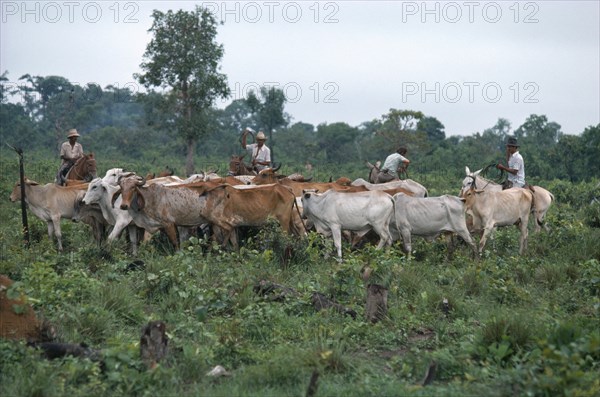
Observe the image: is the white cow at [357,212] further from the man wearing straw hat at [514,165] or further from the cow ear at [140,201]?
the man wearing straw hat at [514,165]

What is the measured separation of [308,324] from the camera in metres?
8.25

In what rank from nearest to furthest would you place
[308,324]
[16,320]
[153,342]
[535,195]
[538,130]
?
[153,342] < [16,320] < [308,324] < [535,195] < [538,130]

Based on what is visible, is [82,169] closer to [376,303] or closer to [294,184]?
[294,184]

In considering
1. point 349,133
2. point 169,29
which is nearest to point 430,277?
point 169,29

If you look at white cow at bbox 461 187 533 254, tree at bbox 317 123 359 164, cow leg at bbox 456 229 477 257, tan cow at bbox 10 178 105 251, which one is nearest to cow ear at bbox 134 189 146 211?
tan cow at bbox 10 178 105 251

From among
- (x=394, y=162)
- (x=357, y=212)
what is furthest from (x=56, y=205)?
(x=394, y=162)

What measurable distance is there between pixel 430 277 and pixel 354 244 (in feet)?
10.6

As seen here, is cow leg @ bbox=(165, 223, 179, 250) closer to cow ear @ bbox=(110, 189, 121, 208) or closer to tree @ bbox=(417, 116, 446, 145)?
cow ear @ bbox=(110, 189, 121, 208)

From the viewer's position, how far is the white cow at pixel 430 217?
12727 mm

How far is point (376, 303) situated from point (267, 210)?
4732 mm

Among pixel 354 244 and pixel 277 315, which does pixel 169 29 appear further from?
pixel 277 315

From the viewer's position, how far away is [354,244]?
13.8 metres

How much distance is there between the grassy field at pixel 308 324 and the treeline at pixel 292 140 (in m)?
22.1

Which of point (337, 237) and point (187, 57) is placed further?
point (187, 57)
